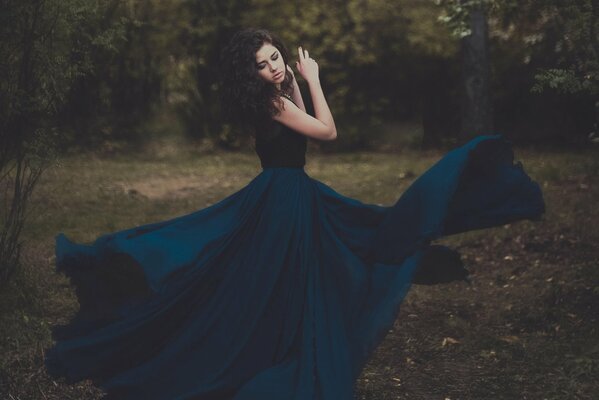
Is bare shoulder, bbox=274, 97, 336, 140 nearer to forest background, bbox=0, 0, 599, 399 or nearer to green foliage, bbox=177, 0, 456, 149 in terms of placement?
forest background, bbox=0, 0, 599, 399

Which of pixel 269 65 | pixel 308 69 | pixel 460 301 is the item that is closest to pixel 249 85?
pixel 269 65

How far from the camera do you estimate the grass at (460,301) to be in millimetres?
4582

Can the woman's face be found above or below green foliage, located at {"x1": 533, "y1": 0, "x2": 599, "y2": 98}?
below

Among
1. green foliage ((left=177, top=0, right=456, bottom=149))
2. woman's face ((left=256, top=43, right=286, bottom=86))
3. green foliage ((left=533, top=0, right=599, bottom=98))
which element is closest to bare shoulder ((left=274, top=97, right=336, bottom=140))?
woman's face ((left=256, top=43, right=286, bottom=86))

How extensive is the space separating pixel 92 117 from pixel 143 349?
8820 mm

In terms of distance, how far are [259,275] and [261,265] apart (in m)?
0.04

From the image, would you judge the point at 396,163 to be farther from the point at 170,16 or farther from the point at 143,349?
the point at 143,349

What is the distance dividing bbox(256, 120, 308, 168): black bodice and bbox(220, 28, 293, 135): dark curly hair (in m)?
0.05

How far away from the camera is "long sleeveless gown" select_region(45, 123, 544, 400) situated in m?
3.73

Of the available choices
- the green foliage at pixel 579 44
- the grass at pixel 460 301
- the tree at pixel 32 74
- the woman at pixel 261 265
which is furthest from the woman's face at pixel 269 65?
the tree at pixel 32 74

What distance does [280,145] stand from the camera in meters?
3.88

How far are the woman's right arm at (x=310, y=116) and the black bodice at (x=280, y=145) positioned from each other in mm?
50

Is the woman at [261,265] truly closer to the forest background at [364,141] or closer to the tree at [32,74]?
the forest background at [364,141]

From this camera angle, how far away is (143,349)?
3885mm
